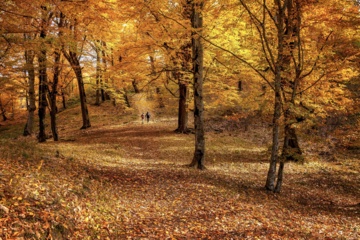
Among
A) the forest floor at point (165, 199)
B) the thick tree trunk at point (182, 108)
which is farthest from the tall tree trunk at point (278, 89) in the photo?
the thick tree trunk at point (182, 108)

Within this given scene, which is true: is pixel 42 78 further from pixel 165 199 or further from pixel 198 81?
pixel 165 199

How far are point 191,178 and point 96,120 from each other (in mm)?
21520

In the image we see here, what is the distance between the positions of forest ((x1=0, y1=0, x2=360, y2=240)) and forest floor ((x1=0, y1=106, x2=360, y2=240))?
39 millimetres

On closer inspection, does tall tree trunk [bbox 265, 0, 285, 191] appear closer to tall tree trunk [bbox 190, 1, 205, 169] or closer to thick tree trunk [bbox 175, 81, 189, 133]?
tall tree trunk [bbox 190, 1, 205, 169]

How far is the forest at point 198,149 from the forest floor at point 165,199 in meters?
0.04

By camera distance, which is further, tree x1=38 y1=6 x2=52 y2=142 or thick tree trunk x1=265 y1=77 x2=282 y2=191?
tree x1=38 y1=6 x2=52 y2=142

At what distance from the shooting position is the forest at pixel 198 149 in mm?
5870

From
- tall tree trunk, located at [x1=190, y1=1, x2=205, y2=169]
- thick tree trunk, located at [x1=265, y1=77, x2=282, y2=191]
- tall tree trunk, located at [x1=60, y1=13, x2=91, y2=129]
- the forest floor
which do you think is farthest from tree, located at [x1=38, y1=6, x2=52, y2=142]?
thick tree trunk, located at [x1=265, y1=77, x2=282, y2=191]

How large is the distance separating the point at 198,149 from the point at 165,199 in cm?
407

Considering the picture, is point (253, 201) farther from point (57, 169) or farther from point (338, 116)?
point (338, 116)

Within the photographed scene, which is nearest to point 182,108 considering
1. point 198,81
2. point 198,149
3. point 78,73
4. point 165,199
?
point 78,73

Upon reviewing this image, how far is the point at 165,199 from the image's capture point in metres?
7.89

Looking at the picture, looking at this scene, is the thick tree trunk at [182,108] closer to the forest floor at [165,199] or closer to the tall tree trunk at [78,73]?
the forest floor at [165,199]

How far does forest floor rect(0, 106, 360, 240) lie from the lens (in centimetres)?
480
